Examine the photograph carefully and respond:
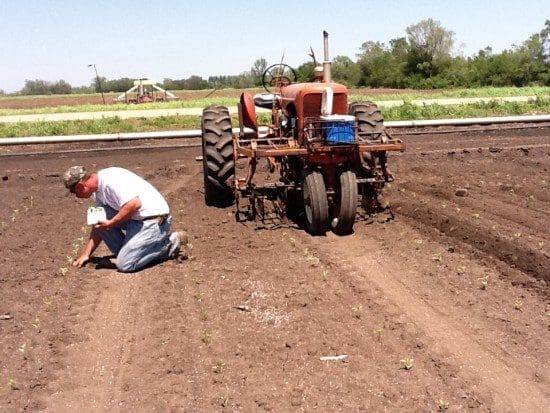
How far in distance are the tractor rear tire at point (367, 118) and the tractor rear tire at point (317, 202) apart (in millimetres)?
1510

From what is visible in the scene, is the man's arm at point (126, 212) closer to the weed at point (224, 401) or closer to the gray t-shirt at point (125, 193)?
the gray t-shirt at point (125, 193)

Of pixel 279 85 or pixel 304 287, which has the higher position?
pixel 279 85

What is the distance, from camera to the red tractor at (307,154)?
6.91 meters

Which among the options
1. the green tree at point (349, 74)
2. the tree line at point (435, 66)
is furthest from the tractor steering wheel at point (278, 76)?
the green tree at point (349, 74)

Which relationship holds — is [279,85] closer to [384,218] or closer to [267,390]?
[384,218]

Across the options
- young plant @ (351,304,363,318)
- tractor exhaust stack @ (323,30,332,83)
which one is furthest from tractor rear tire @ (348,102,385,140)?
young plant @ (351,304,363,318)

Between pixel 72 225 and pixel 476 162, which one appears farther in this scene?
pixel 476 162

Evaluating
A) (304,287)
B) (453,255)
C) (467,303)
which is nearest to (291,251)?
(304,287)

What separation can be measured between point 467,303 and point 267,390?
2.05 m

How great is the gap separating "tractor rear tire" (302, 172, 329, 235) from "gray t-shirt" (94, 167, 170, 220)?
5.63ft

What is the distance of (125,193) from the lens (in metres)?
5.64

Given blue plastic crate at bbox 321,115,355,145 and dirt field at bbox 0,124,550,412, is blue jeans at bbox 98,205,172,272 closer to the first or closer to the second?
dirt field at bbox 0,124,550,412

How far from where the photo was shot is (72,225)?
26.0 feet

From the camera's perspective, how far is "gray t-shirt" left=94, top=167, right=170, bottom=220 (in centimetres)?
564
